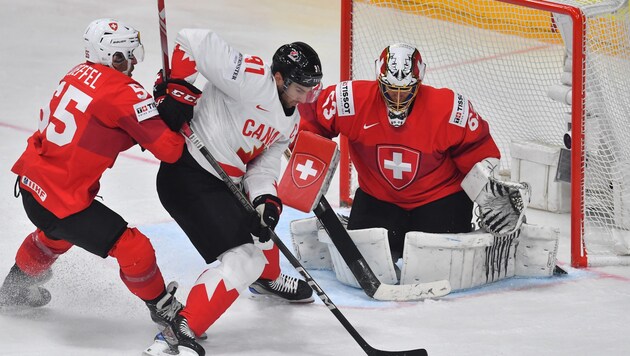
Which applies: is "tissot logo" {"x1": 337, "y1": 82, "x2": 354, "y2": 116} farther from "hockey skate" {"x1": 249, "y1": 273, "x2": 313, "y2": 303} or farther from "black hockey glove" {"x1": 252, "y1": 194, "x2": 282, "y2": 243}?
"black hockey glove" {"x1": 252, "y1": 194, "x2": 282, "y2": 243}

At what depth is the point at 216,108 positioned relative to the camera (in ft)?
11.5

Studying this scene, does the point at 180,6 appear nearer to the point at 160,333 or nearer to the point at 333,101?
the point at 333,101

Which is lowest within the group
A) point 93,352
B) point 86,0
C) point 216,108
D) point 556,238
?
point 93,352

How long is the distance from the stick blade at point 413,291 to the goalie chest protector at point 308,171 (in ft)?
1.24

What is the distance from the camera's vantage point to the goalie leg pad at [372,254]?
391 centimetres

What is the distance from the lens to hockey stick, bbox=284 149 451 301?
387cm

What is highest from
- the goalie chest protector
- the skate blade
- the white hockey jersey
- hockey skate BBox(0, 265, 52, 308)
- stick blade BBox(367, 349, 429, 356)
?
the white hockey jersey

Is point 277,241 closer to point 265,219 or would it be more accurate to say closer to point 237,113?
point 265,219

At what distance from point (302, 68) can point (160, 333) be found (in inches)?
34.8

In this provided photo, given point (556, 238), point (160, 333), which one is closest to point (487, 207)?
point (556, 238)

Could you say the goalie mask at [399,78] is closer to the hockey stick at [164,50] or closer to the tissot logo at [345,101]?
the tissot logo at [345,101]

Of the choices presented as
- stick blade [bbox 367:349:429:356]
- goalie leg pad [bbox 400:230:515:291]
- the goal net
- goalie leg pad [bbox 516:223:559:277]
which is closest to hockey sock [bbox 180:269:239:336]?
stick blade [bbox 367:349:429:356]

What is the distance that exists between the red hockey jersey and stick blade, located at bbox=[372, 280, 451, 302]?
95 centimetres

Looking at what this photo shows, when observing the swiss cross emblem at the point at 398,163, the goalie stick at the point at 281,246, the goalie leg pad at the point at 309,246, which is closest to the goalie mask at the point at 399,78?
the swiss cross emblem at the point at 398,163
